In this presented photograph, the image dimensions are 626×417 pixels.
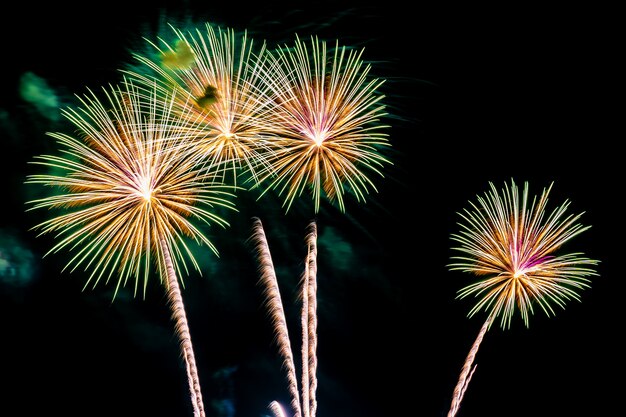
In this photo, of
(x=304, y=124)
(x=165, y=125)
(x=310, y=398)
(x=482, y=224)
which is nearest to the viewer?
(x=165, y=125)

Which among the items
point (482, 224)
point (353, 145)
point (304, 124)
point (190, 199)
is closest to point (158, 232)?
point (190, 199)

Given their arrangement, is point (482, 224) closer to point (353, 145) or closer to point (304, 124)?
point (353, 145)

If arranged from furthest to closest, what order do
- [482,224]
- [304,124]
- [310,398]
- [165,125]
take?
[310,398], [482,224], [304,124], [165,125]

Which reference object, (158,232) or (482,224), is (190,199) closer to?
(158,232)

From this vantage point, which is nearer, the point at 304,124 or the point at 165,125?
the point at 165,125

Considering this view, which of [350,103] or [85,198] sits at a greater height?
[350,103]

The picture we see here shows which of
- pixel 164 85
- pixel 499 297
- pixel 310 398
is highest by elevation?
pixel 164 85
